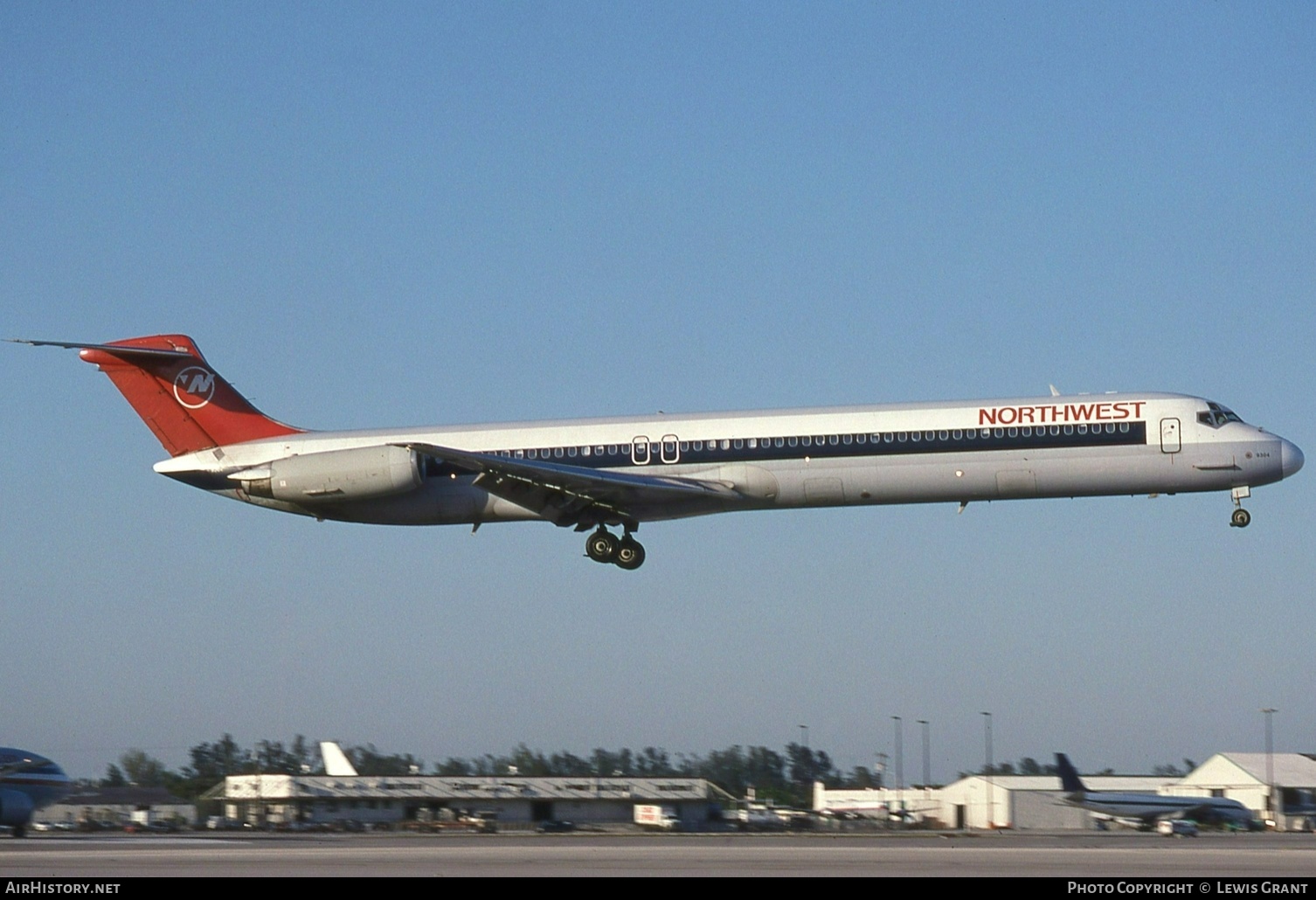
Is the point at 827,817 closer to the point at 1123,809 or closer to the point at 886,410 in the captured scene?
the point at 1123,809

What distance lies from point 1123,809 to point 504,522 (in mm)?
24881

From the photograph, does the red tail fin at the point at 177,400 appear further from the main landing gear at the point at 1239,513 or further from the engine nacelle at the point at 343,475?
the main landing gear at the point at 1239,513

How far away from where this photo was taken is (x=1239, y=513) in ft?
118

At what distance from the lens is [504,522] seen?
3862 centimetres

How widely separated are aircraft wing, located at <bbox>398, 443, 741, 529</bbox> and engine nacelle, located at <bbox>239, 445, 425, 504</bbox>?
0.79m

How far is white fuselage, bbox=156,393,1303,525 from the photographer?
35.2m

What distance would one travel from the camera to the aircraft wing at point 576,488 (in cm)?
3506

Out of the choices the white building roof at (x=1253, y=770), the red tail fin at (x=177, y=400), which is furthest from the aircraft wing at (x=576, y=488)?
the white building roof at (x=1253, y=770)

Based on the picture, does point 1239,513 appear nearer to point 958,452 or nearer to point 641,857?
point 958,452

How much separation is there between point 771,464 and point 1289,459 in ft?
39.4

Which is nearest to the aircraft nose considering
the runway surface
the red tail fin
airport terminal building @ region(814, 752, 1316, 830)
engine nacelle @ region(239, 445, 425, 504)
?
the runway surface
